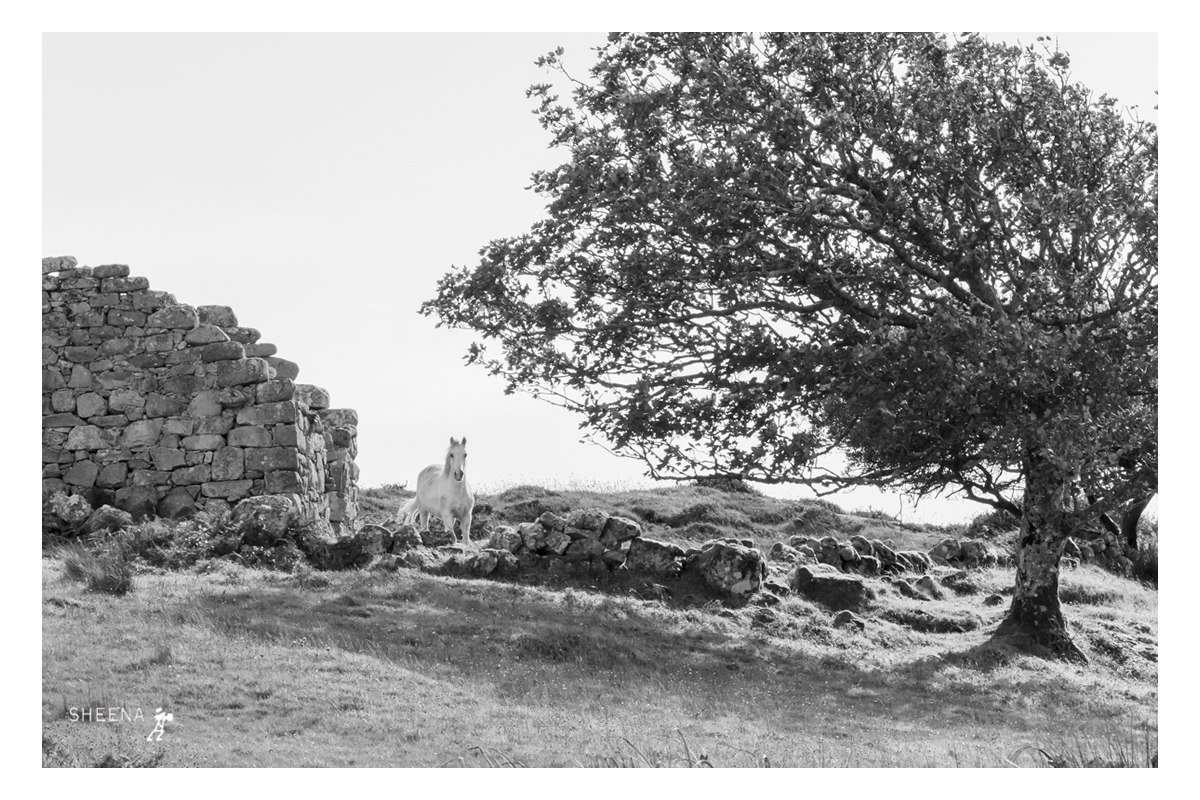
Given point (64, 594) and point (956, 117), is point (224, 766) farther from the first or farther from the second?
point (956, 117)

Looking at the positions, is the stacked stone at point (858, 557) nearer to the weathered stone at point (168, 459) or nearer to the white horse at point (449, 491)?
the white horse at point (449, 491)

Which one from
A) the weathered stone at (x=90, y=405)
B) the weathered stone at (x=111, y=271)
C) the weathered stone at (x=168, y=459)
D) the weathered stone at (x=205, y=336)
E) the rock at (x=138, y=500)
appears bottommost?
the rock at (x=138, y=500)

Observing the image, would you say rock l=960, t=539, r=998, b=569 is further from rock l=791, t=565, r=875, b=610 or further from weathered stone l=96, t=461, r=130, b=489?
weathered stone l=96, t=461, r=130, b=489

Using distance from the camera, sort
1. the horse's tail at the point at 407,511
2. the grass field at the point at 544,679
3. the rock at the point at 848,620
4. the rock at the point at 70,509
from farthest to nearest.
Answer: the horse's tail at the point at 407,511 → the rock at the point at 70,509 → the rock at the point at 848,620 → the grass field at the point at 544,679

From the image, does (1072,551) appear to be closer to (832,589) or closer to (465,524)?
(832,589)

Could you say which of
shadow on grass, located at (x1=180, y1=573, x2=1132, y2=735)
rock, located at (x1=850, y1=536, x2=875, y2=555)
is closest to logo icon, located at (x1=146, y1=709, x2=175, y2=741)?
shadow on grass, located at (x1=180, y1=573, x2=1132, y2=735)

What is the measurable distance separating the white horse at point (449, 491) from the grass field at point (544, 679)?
8.93 ft

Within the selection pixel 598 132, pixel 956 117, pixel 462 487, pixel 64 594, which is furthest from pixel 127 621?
pixel 956 117

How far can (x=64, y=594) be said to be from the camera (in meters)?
16.3

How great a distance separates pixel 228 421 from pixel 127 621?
284 inches

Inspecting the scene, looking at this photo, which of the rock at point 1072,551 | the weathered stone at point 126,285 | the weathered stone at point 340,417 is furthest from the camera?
the rock at point 1072,551

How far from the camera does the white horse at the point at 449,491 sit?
68.5 feet

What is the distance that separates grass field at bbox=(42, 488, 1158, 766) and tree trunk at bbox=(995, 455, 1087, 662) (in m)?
0.59

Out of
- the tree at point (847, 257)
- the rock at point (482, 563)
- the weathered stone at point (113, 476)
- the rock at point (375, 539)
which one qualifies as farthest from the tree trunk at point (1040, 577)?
the weathered stone at point (113, 476)
